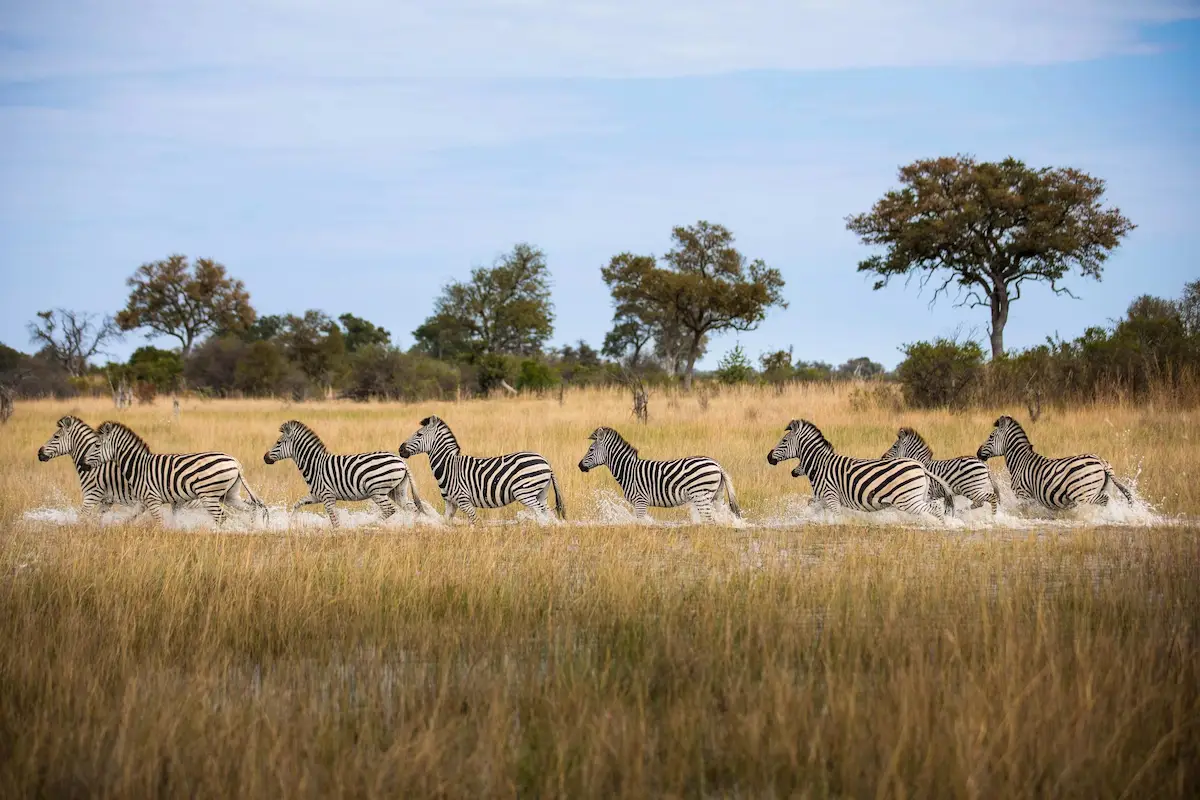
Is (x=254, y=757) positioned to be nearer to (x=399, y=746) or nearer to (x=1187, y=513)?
(x=399, y=746)

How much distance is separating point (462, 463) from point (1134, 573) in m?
5.86

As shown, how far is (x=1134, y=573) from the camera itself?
742cm

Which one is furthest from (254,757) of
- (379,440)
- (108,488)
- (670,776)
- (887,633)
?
(379,440)

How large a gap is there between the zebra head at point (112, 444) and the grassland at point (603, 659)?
2.42ft

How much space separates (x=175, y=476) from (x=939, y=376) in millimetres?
18339

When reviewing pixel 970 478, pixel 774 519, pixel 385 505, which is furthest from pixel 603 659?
pixel 970 478

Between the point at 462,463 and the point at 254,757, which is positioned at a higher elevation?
the point at 462,463

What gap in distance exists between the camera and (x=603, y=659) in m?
5.76

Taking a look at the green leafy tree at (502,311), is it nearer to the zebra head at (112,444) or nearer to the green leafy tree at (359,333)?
the green leafy tree at (359,333)

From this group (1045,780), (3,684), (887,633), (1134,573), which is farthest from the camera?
(1134,573)

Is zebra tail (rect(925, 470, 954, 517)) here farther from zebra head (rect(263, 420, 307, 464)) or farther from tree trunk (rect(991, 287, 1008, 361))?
tree trunk (rect(991, 287, 1008, 361))

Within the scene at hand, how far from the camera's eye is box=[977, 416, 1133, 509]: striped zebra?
33.3ft

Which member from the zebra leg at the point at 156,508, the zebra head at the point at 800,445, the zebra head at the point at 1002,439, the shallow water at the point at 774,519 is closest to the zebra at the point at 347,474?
the shallow water at the point at 774,519

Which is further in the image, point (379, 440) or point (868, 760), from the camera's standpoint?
point (379, 440)
